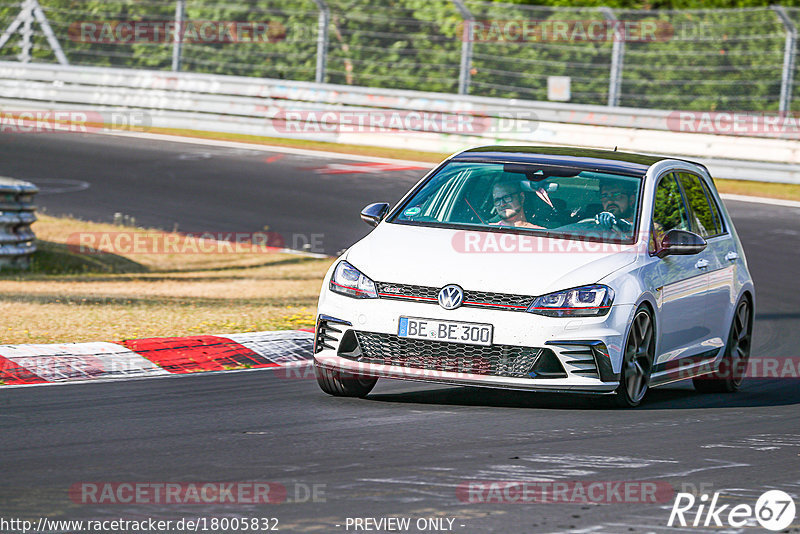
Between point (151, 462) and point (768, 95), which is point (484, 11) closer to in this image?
point (768, 95)

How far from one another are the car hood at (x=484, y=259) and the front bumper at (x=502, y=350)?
0.54ft

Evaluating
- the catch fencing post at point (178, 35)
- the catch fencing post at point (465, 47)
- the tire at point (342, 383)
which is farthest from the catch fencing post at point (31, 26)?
the tire at point (342, 383)

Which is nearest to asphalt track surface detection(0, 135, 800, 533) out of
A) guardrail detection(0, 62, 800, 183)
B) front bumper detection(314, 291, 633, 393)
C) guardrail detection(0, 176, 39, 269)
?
front bumper detection(314, 291, 633, 393)

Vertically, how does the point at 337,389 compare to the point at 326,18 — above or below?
below

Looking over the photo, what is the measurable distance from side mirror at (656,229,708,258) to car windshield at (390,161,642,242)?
22cm

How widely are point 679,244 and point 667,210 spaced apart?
616 mm

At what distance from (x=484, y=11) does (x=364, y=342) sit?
18.5 metres

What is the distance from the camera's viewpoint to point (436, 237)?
808cm

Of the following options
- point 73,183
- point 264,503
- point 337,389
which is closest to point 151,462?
point 264,503

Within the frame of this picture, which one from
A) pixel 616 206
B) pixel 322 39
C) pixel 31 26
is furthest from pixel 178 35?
pixel 616 206

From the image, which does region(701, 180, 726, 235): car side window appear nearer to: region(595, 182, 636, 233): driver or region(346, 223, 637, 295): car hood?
region(595, 182, 636, 233): driver

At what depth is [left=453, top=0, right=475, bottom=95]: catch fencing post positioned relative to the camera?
24953mm

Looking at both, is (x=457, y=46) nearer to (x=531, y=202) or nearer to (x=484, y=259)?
(x=531, y=202)

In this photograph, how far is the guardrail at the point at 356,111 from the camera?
22.5 metres
